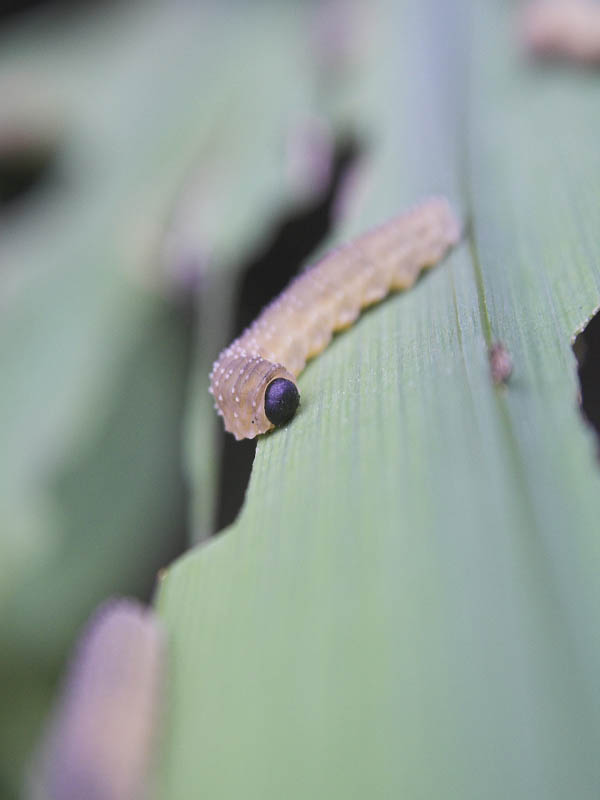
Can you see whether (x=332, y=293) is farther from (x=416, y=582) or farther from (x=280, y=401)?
(x=416, y=582)

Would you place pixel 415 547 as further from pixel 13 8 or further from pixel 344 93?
pixel 13 8

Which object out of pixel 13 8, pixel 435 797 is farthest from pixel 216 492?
pixel 13 8

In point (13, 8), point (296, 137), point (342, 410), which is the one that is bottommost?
point (342, 410)

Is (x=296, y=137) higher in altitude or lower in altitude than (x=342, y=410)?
higher

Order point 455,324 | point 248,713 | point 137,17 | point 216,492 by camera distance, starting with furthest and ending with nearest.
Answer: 1. point 137,17
2. point 216,492
3. point 455,324
4. point 248,713

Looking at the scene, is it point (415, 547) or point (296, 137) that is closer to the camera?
point (415, 547)

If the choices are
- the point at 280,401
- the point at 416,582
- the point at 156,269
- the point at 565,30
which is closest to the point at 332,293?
the point at 280,401

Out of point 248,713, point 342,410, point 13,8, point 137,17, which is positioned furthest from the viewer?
point 13,8
